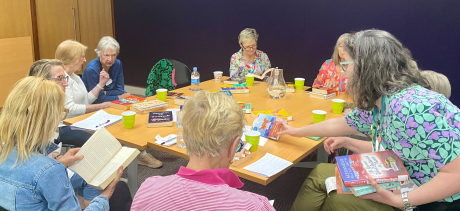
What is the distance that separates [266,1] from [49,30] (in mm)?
3426

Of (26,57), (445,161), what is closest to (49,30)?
(26,57)

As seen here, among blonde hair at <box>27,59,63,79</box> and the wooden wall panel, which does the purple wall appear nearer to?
the wooden wall panel

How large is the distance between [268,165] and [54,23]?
204 inches

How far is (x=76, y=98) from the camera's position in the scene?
3.21 meters

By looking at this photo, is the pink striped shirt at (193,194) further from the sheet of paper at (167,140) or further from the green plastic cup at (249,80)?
the green plastic cup at (249,80)

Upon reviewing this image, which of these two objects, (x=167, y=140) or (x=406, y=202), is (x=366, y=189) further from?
(x=167, y=140)

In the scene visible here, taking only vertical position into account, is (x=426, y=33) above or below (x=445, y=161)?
above

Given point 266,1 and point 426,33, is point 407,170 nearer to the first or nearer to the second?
point 426,33

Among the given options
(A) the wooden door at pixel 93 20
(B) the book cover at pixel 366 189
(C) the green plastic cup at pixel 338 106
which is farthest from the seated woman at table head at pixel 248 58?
(A) the wooden door at pixel 93 20

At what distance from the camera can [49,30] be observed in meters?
5.82

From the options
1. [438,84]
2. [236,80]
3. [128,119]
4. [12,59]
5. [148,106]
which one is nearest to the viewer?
[438,84]

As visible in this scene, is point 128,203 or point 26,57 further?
point 26,57

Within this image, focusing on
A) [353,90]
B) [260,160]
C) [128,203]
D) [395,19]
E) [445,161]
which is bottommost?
[128,203]

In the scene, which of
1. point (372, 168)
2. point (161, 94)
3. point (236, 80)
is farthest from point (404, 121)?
point (236, 80)
